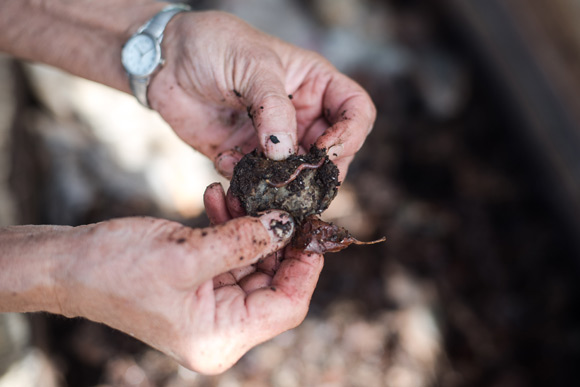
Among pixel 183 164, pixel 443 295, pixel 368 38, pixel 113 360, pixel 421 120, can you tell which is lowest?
pixel 113 360

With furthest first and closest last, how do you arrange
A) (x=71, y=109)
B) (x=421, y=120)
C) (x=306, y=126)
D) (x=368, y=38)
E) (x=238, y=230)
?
(x=368, y=38) → (x=421, y=120) → (x=71, y=109) → (x=306, y=126) → (x=238, y=230)

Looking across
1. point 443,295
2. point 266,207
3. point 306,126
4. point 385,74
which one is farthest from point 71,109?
point 443,295

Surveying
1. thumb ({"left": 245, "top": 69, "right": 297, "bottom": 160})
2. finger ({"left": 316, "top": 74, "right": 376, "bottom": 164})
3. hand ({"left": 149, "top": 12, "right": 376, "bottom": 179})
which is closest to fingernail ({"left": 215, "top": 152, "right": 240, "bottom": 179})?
hand ({"left": 149, "top": 12, "right": 376, "bottom": 179})

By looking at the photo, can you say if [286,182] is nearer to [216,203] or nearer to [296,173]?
[296,173]

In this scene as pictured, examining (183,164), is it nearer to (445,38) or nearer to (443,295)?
(443,295)

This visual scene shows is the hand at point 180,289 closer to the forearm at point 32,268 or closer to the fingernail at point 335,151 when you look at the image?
the forearm at point 32,268

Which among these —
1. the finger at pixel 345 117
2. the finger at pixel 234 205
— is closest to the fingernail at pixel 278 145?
the finger at pixel 345 117

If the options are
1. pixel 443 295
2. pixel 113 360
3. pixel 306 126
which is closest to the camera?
pixel 306 126

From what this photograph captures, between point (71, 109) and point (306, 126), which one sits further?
point (71, 109)
